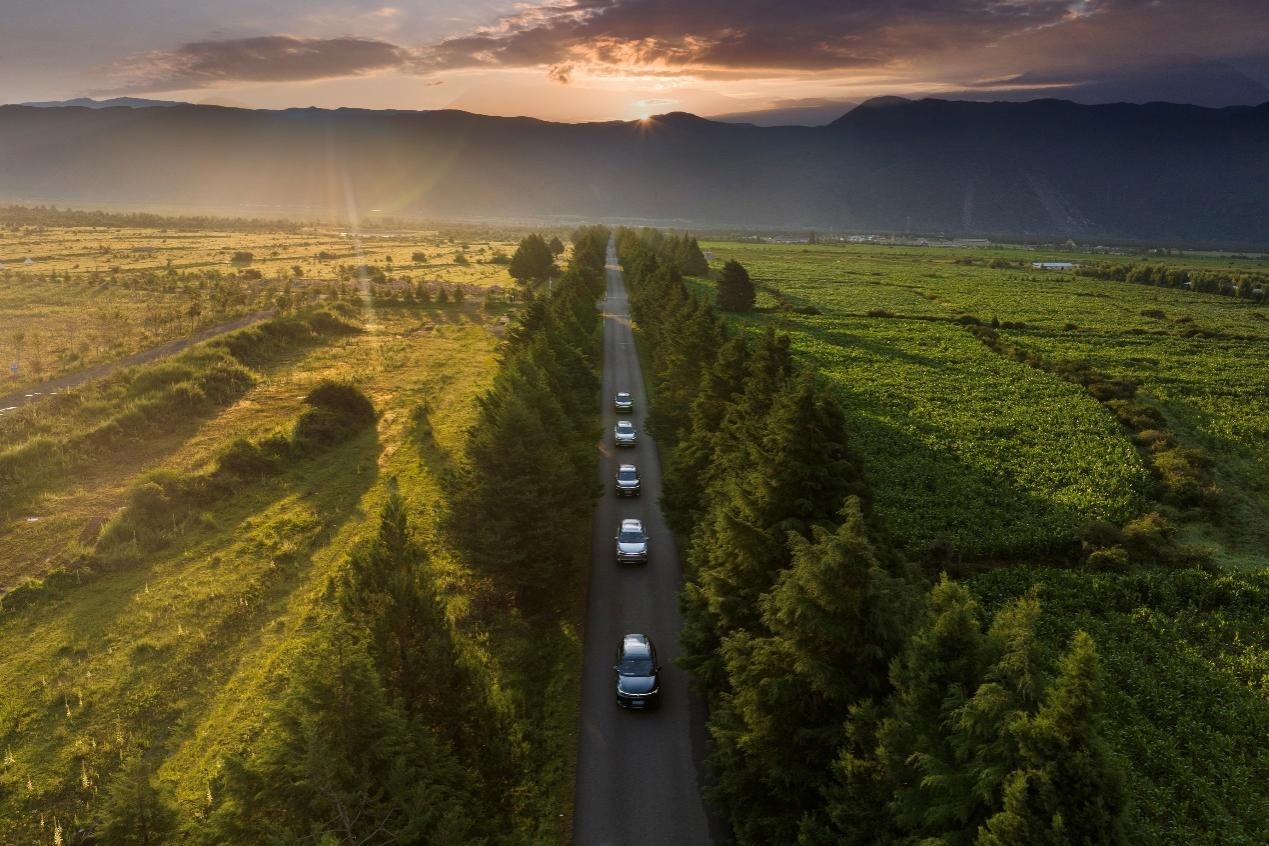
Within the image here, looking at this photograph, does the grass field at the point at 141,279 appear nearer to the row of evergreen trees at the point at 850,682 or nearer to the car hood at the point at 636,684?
the car hood at the point at 636,684

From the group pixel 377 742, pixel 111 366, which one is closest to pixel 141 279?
pixel 111 366

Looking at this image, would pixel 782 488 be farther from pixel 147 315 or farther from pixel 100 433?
pixel 147 315

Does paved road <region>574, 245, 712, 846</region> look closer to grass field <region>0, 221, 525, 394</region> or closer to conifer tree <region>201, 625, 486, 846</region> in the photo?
conifer tree <region>201, 625, 486, 846</region>

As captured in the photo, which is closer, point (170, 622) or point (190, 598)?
point (170, 622)

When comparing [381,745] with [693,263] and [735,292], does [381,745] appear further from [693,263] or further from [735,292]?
[693,263]

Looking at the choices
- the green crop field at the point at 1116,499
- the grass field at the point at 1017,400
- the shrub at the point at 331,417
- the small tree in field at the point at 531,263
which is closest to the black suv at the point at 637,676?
the green crop field at the point at 1116,499

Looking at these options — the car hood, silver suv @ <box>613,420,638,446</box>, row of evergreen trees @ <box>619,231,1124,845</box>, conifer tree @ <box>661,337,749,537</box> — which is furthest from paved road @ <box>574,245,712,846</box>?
silver suv @ <box>613,420,638,446</box>

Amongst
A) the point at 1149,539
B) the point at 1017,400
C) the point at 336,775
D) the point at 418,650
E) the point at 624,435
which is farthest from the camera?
the point at 1017,400
